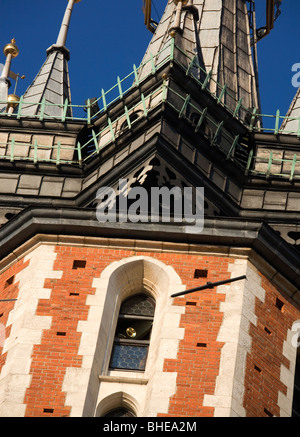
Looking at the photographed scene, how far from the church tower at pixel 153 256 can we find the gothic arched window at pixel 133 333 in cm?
3

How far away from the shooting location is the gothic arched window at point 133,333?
31078 millimetres

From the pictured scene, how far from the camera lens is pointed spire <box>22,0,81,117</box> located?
41000 millimetres

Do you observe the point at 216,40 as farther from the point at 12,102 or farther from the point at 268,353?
the point at 268,353

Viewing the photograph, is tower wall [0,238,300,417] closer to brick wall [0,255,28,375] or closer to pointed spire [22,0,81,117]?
brick wall [0,255,28,375]

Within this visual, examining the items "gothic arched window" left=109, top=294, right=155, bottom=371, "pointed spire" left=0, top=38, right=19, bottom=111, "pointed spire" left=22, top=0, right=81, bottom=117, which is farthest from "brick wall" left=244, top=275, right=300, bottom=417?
"pointed spire" left=0, top=38, right=19, bottom=111

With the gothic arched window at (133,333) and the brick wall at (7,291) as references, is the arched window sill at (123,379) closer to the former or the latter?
the gothic arched window at (133,333)

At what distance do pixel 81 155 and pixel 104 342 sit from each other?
24.4 feet

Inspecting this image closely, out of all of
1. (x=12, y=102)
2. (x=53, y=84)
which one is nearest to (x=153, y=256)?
(x=12, y=102)

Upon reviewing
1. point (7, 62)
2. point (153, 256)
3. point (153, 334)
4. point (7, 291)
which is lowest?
point (153, 334)

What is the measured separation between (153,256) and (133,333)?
5.24ft

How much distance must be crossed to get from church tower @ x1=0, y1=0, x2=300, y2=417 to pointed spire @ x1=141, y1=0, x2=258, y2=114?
1.58ft

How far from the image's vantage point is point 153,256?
32281mm
